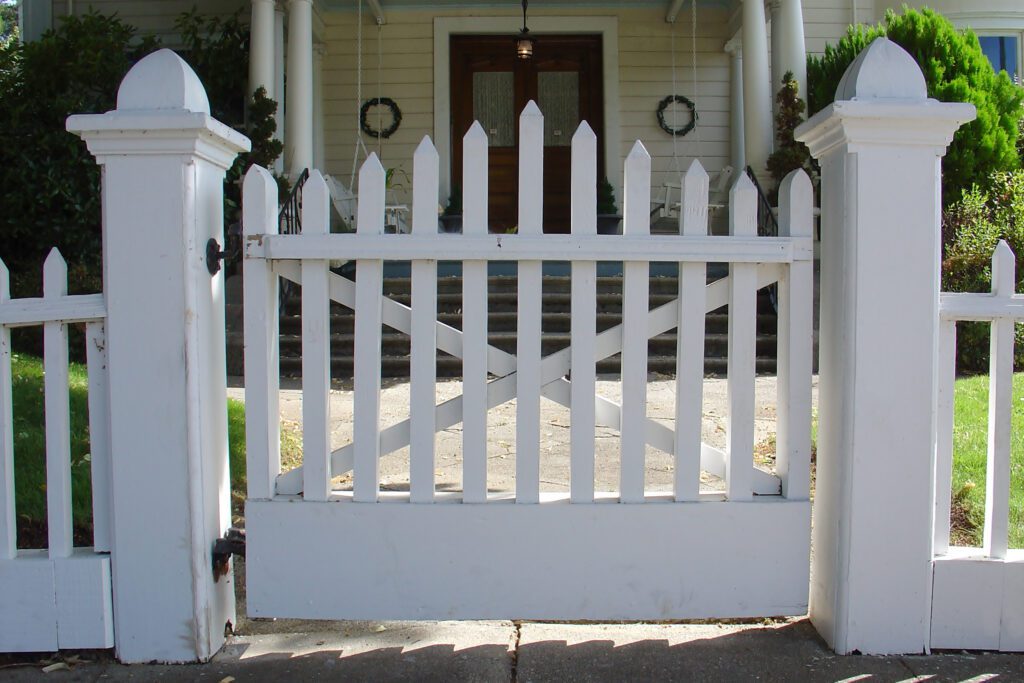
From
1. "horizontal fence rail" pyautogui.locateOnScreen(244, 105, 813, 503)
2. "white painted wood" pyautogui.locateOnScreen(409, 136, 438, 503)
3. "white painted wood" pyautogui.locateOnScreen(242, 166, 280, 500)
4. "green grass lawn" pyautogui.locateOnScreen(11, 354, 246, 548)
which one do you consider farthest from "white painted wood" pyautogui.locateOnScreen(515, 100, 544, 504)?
"green grass lawn" pyautogui.locateOnScreen(11, 354, 246, 548)

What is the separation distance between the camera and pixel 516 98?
36.6ft

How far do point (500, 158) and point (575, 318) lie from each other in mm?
9078

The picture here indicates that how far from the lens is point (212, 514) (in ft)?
8.03

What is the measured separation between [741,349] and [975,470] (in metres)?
2.17

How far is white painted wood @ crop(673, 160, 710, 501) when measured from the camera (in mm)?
2402

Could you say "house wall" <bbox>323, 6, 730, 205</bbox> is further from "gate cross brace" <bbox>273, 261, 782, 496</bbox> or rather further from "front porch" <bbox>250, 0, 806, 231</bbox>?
"gate cross brace" <bbox>273, 261, 782, 496</bbox>

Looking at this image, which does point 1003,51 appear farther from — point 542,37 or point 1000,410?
point 1000,410

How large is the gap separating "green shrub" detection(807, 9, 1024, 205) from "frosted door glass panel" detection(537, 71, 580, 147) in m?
3.40

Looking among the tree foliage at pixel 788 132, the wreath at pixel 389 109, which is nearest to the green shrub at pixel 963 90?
the tree foliage at pixel 788 132

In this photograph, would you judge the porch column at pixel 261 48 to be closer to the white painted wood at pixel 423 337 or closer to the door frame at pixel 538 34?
the door frame at pixel 538 34

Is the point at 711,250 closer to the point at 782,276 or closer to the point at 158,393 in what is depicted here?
the point at 782,276

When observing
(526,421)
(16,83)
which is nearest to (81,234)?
(16,83)

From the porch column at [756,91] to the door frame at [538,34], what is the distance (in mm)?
2065

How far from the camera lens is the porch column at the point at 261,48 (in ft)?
29.1
